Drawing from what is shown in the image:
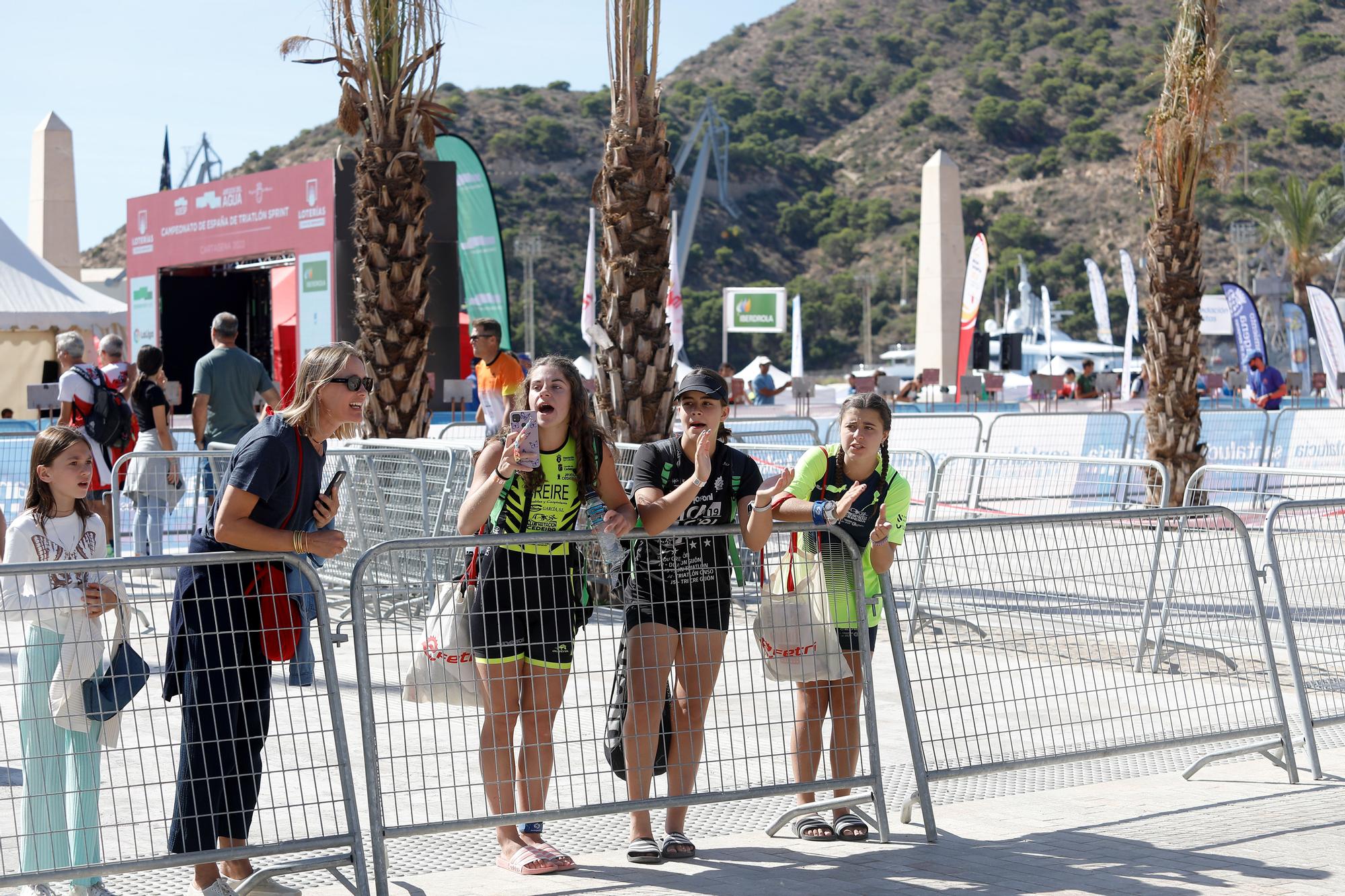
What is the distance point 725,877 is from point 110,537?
7.54 m

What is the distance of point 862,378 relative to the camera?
35.4 meters

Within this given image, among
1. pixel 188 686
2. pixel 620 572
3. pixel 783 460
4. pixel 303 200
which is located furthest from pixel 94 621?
pixel 303 200

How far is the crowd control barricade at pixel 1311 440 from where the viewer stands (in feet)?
53.9

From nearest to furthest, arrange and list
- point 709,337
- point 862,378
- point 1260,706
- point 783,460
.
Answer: point 1260,706 → point 783,460 → point 862,378 → point 709,337

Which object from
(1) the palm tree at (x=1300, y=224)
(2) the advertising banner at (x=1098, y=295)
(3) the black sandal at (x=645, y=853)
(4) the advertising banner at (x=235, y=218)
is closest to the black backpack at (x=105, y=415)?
(3) the black sandal at (x=645, y=853)

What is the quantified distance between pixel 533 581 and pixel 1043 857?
2.04 meters

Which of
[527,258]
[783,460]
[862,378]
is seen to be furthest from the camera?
[527,258]

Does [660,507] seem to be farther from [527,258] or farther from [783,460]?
[527,258]

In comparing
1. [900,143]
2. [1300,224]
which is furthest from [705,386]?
[900,143]

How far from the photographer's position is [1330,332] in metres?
28.4

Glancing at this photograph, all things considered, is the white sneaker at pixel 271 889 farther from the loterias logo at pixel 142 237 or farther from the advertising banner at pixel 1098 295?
the advertising banner at pixel 1098 295

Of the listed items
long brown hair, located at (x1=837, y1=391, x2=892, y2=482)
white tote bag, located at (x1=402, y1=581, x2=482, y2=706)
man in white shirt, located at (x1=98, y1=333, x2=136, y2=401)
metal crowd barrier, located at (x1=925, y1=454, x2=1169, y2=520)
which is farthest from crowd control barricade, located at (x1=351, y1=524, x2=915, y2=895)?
man in white shirt, located at (x1=98, y1=333, x2=136, y2=401)

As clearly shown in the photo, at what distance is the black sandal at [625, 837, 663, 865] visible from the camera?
4965mm

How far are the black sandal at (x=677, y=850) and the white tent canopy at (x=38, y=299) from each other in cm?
2336
